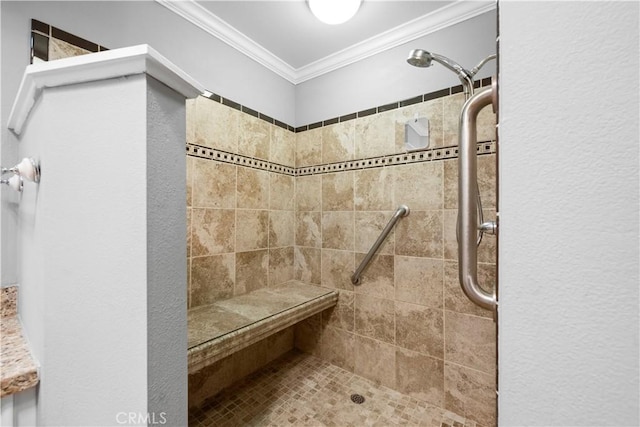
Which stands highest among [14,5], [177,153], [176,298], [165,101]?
[14,5]

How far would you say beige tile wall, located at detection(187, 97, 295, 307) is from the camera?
4.74 ft

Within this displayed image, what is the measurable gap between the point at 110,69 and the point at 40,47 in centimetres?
88

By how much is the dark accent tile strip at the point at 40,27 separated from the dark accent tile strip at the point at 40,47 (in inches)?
0.8

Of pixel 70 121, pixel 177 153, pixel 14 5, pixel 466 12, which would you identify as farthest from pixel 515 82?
pixel 14 5

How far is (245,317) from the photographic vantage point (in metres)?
1.33

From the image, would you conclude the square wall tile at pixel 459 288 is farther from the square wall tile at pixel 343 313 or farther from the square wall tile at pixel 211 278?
the square wall tile at pixel 211 278

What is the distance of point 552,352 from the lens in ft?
1.04

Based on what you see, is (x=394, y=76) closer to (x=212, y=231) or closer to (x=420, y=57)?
(x=420, y=57)

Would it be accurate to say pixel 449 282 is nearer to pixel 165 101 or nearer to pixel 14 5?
pixel 165 101

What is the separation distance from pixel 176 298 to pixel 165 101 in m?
0.44

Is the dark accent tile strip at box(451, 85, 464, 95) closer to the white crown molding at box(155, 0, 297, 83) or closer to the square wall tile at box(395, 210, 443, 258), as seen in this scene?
the square wall tile at box(395, 210, 443, 258)

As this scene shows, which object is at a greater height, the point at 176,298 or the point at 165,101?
the point at 165,101

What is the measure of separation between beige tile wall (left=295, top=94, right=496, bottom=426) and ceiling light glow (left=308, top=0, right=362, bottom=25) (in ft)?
1.85

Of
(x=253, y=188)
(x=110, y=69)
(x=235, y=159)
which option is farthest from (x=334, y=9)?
(x=110, y=69)
